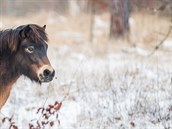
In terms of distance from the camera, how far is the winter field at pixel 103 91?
7004mm

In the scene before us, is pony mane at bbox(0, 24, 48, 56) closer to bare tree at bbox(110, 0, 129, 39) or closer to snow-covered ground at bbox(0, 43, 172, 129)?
snow-covered ground at bbox(0, 43, 172, 129)

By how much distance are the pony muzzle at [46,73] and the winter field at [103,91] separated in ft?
3.43

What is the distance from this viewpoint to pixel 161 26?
1641 cm

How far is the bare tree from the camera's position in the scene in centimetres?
1470

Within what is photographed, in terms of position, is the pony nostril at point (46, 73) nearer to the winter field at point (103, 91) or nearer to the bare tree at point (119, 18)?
the winter field at point (103, 91)

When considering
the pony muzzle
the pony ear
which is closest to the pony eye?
the pony ear

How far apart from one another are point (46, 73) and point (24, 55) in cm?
44

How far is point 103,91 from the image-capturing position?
8.30 meters

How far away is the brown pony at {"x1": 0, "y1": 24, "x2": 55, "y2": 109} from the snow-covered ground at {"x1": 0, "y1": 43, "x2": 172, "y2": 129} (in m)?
0.66

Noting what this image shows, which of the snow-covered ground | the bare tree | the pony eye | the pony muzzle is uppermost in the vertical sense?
the bare tree

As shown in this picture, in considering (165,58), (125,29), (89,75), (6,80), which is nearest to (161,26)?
(125,29)

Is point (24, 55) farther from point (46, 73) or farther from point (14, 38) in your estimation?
point (46, 73)

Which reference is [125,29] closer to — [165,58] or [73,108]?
[165,58]

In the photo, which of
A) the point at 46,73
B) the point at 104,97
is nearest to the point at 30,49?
the point at 46,73
